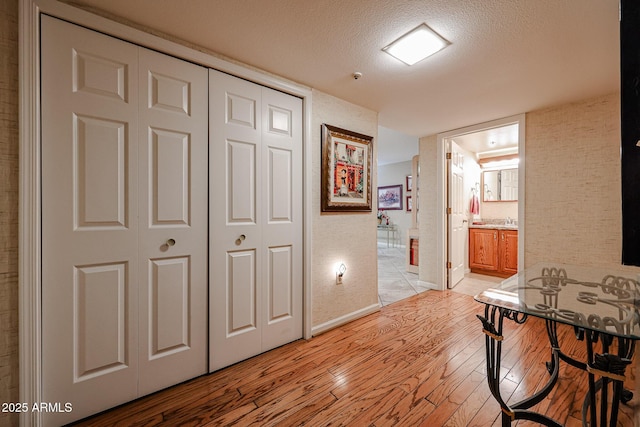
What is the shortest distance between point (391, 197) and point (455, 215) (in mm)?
4129

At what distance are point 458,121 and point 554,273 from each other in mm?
2169

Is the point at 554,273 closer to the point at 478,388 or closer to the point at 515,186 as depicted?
the point at 478,388

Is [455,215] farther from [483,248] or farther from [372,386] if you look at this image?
[372,386]

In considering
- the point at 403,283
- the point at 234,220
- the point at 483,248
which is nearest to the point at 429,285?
the point at 403,283

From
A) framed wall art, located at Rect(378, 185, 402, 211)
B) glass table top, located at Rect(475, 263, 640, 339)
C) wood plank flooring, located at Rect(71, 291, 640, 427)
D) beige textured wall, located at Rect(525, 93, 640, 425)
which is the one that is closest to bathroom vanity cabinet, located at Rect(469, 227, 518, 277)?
beige textured wall, located at Rect(525, 93, 640, 425)

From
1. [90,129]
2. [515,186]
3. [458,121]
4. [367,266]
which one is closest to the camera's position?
[90,129]

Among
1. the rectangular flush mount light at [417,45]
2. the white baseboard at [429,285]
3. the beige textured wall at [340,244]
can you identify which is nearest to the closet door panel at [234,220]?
the beige textured wall at [340,244]

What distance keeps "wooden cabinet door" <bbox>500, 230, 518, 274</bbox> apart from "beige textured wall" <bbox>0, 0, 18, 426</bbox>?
560 centimetres

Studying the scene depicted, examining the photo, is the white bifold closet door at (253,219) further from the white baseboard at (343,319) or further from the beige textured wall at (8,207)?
the beige textured wall at (8,207)

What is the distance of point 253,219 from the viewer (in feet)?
6.79

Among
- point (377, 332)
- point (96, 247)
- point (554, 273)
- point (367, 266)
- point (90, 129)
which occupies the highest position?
point (90, 129)

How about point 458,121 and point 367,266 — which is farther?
point 458,121

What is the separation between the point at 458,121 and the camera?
329 cm

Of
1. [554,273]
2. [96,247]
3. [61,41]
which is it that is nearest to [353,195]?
[554,273]
